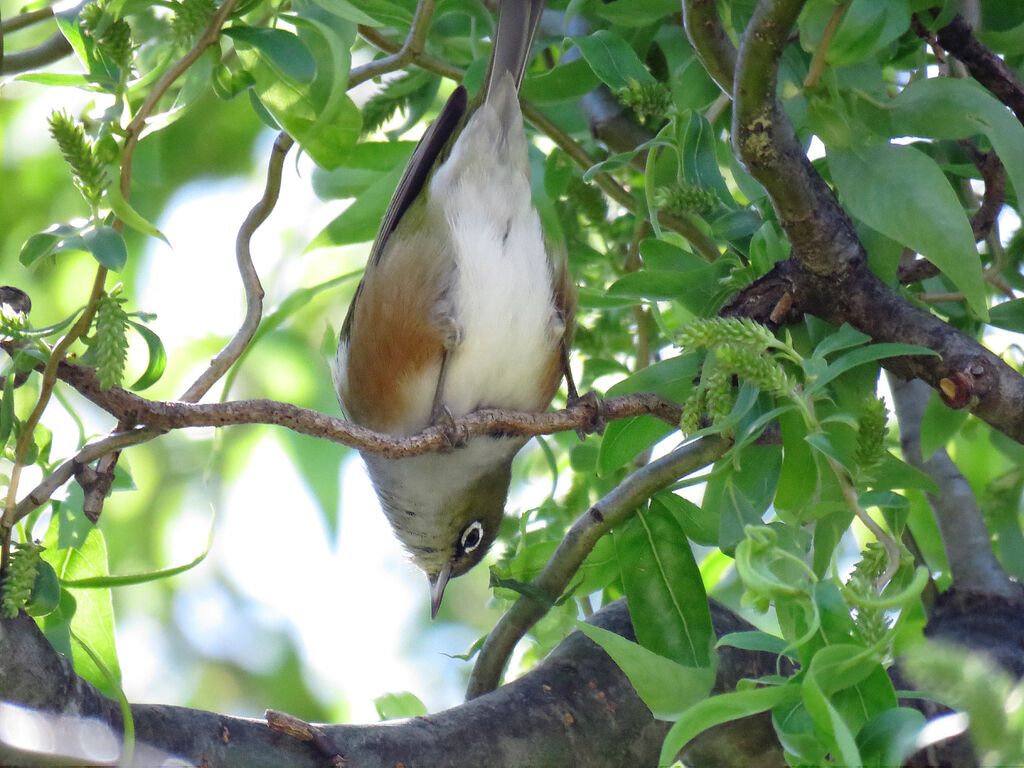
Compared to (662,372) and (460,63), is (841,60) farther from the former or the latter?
(460,63)

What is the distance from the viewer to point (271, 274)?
4020 mm

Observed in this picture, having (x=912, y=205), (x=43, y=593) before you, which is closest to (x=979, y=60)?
(x=912, y=205)

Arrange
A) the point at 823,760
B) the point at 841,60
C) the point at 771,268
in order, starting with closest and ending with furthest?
1. the point at 823,760
2. the point at 841,60
3. the point at 771,268

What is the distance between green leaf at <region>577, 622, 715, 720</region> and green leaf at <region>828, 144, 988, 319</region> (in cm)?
89

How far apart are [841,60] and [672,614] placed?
4.10ft

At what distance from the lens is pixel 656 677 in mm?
1934

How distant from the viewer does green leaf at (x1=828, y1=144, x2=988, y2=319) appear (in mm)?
2057

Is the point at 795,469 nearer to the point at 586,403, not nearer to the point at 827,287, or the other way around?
the point at 827,287

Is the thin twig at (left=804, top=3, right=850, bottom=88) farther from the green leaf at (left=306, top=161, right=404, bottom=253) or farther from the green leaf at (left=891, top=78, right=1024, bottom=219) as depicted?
the green leaf at (left=306, top=161, right=404, bottom=253)

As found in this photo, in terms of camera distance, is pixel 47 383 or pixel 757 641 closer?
pixel 757 641

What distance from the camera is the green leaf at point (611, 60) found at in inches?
104

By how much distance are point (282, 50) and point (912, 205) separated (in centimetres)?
131

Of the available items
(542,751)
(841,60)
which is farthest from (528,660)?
(841,60)

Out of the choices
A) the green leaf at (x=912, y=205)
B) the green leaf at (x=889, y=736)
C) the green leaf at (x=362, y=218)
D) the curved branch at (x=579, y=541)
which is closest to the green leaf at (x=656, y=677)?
the green leaf at (x=889, y=736)
